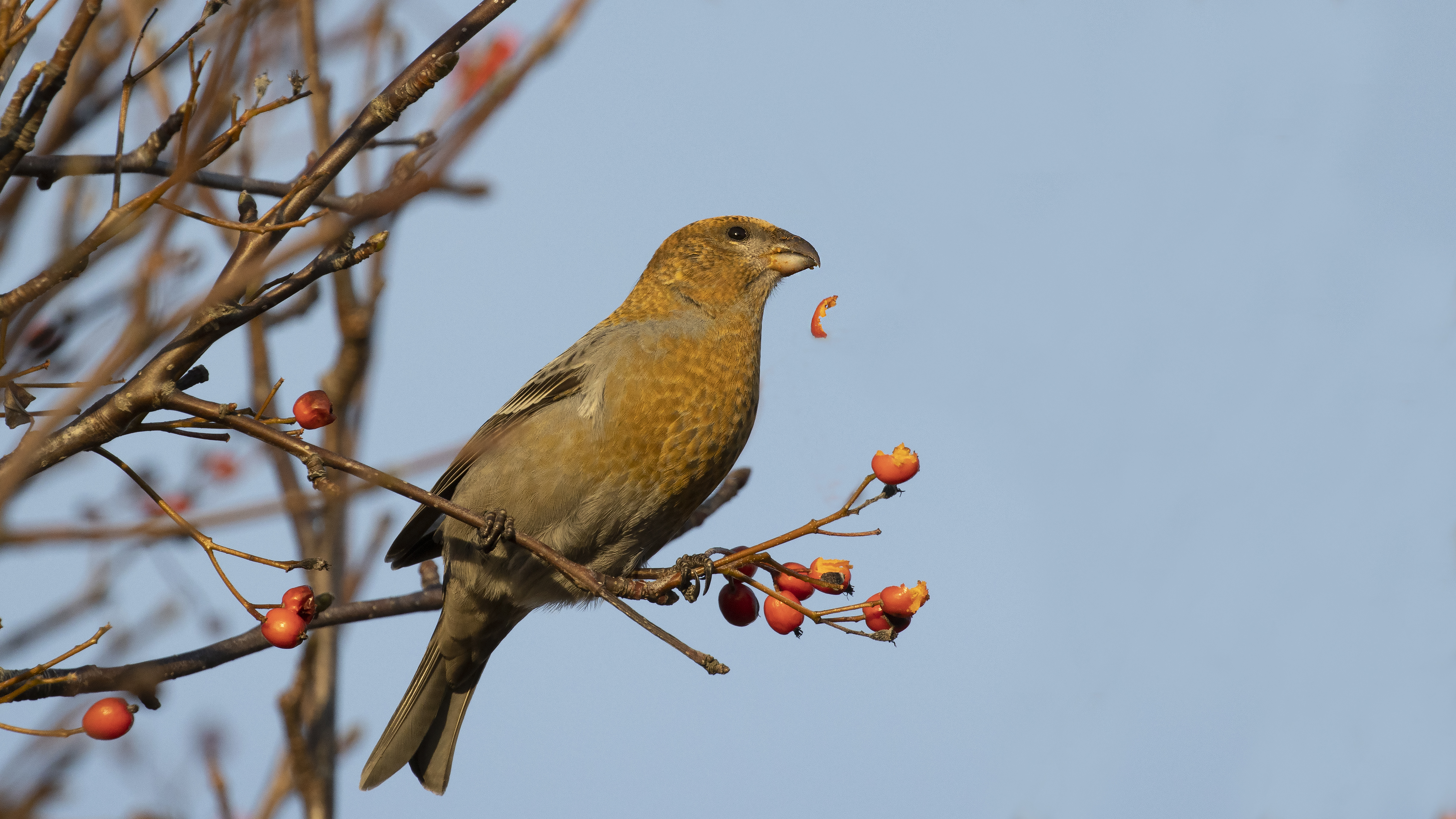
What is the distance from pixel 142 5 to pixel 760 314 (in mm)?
3302

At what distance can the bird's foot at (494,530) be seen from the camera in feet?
10.0

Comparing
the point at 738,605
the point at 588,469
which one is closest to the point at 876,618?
the point at 738,605

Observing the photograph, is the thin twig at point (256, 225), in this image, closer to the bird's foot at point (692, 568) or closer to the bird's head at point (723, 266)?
the bird's foot at point (692, 568)

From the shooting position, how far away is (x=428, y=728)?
546 centimetres

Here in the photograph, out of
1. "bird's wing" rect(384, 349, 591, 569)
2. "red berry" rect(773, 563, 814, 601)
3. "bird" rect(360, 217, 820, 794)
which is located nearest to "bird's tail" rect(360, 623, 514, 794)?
"bird" rect(360, 217, 820, 794)

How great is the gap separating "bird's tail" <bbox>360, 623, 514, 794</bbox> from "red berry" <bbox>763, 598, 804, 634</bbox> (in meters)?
1.94

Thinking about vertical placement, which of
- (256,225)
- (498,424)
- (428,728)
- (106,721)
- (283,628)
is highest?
(498,424)

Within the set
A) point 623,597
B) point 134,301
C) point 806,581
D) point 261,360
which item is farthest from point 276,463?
point 134,301

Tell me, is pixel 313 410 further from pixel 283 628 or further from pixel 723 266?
pixel 723 266

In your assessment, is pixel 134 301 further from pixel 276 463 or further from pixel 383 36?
pixel 276 463

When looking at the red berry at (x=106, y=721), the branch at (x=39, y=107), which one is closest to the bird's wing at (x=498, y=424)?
the red berry at (x=106, y=721)

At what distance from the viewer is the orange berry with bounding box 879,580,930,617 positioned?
3285 mm

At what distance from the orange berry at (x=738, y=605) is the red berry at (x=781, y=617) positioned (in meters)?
0.44

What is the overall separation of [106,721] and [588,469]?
79.2 inches
